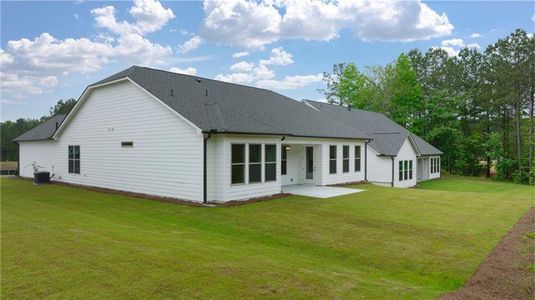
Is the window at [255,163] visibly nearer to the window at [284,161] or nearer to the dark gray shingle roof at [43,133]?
the window at [284,161]

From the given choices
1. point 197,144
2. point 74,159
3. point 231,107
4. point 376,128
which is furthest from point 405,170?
point 74,159

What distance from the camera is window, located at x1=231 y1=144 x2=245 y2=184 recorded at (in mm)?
13078

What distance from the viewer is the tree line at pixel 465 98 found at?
34625 millimetres

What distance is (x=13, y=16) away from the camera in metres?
16.2

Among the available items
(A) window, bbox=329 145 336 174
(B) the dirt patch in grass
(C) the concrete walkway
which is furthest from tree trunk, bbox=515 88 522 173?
(B) the dirt patch in grass

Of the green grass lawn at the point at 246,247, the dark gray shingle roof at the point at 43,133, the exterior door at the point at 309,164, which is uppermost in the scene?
the dark gray shingle roof at the point at 43,133

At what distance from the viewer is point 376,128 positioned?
93.1 feet

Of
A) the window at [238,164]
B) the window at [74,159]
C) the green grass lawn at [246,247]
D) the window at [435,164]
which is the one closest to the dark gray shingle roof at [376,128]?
the window at [435,164]

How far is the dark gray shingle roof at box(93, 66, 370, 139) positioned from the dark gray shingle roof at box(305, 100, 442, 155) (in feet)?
7.13

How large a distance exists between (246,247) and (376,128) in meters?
23.0

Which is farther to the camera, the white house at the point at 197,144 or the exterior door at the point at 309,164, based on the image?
the exterior door at the point at 309,164

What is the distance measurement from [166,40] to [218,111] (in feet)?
28.5

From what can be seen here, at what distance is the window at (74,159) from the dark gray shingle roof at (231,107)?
14.6ft

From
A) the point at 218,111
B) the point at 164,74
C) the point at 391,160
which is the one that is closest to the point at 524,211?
the point at 391,160
